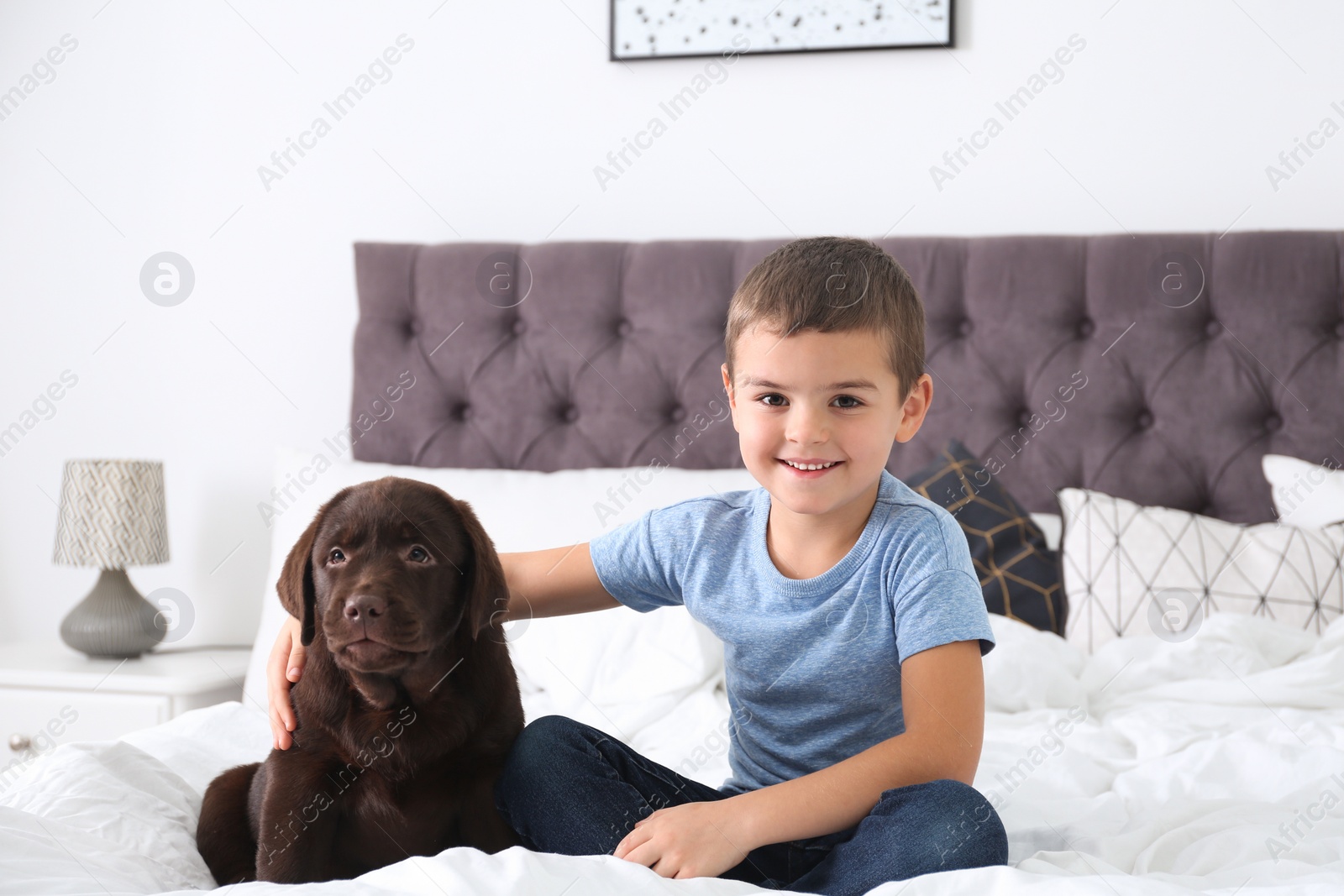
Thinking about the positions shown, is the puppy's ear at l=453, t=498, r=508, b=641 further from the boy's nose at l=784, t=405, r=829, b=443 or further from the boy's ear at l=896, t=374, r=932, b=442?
the boy's ear at l=896, t=374, r=932, b=442

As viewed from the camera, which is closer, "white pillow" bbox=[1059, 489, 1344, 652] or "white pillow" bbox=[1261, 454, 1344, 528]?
"white pillow" bbox=[1059, 489, 1344, 652]

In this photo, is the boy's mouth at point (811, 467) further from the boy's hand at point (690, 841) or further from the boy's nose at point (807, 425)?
the boy's hand at point (690, 841)

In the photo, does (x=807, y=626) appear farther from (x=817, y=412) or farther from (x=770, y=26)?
(x=770, y=26)

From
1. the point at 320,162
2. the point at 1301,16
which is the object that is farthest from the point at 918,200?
the point at 320,162

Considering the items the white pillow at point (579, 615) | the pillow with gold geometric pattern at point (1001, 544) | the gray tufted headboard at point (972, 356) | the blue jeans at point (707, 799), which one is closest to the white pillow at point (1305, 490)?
the gray tufted headboard at point (972, 356)

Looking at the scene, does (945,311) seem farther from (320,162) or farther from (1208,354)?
(320,162)

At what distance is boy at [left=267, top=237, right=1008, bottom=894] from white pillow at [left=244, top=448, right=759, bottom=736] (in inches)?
18.5

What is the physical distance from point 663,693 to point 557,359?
82cm

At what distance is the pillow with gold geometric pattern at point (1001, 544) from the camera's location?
5.88ft

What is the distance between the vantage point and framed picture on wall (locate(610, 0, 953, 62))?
2.17 metres

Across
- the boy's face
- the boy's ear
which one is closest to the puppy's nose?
the boy's face

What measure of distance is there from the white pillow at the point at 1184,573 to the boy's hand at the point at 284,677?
4.12 ft

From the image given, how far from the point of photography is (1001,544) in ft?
5.98

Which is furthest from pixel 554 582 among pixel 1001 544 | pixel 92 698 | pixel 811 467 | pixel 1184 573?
pixel 92 698
